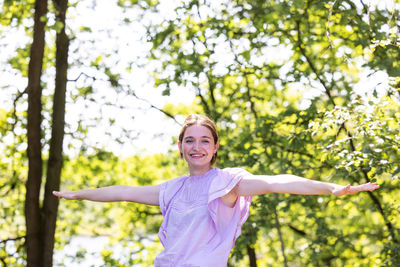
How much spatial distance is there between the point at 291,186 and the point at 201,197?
0.51 meters

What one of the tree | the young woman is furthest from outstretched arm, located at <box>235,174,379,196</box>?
the tree

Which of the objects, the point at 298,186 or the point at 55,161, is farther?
the point at 55,161

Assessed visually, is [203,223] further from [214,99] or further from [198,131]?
[214,99]

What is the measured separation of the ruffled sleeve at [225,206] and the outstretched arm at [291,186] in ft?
0.19

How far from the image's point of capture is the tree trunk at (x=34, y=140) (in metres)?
4.89

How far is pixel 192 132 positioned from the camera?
2.69 meters

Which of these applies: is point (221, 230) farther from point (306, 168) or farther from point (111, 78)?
point (111, 78)

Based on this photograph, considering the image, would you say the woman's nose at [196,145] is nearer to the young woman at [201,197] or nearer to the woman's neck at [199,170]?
the young woman at [201,197]

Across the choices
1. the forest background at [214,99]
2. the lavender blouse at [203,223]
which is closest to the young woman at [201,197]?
the lavender blouse at [203,223]

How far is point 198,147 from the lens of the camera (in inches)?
104

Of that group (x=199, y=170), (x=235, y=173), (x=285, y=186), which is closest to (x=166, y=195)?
(x=199, y=170)

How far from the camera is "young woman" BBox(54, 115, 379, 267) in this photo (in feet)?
7.93

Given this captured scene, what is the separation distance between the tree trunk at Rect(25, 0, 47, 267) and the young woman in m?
2.27

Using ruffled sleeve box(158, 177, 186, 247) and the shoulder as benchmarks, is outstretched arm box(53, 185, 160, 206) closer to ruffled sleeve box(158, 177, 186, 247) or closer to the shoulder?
ruffled sleeve box(158, 177, 186, 247)
